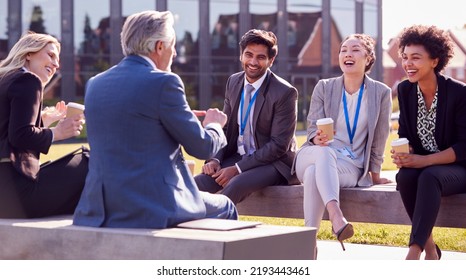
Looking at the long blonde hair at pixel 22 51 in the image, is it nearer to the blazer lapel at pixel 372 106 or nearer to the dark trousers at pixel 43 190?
the dark trousers at pixel 43 190

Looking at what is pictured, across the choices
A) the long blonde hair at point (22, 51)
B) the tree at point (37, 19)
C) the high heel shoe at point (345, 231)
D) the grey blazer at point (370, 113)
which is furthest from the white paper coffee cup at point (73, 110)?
the tree at point (37, 19)

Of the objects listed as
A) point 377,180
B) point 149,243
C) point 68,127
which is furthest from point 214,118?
point 377,180

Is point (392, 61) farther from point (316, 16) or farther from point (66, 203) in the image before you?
point (66, 203)

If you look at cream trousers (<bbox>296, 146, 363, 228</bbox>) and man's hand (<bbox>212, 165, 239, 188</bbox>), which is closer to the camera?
cream trousers (<bbox>296, 146, 363, 228</bbox>)

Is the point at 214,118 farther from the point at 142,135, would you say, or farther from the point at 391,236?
the point at 391,236

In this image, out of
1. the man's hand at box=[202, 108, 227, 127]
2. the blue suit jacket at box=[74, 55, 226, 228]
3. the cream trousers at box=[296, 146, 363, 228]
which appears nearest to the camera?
the blue suit jacket at box=[74, 55, 226, 228]

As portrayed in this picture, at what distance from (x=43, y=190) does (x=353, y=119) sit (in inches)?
91.0

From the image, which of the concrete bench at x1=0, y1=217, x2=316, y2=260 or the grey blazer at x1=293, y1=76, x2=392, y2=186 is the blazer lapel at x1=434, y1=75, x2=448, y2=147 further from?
the concrete bench at x1=0, y1=217, x2=316, y2=260

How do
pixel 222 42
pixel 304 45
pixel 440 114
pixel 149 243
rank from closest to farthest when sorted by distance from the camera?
1. pixel 149 243
2. pixel 440 114
3. pixel 222 42
4. pixel 304 45

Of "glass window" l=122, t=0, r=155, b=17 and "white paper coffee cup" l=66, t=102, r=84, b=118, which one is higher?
"glass window" l=122, t=0, r=155, b=17

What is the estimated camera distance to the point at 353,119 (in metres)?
6.66

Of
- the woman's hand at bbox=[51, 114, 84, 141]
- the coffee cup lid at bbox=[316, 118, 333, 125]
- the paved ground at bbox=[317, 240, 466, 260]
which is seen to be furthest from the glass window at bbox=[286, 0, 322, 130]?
the woman's hand at bbox=[51, 114, 84, 141]

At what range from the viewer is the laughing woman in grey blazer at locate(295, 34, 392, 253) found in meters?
6.47

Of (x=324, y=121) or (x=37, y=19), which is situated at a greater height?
(x=37, y=19)
